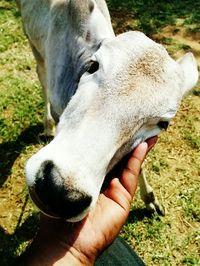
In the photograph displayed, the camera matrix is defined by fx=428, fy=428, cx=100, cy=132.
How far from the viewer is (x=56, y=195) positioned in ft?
7.89

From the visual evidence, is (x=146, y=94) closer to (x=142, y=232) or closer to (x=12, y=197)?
(x=142, y=232)

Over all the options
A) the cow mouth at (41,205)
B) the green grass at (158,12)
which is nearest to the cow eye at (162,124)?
the cow mouth at (41,205)

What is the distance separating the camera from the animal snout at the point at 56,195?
7.84ft

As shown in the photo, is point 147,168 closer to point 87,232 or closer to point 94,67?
point 94,67

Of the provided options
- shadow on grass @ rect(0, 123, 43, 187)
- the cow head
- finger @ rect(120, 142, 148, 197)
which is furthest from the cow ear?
shadow on grass @ rect(0, 123, 43, 187)

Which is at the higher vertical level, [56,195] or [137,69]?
[137,69]

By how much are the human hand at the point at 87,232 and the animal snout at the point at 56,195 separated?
0.33 meters

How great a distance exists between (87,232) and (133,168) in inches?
21.4

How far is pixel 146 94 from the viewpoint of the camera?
9.14 ft

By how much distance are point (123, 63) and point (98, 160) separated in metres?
0.73

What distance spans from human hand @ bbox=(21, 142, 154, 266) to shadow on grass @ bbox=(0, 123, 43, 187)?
2.74 m

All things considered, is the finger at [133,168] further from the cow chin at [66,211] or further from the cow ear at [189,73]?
the cow ear at [189,73]

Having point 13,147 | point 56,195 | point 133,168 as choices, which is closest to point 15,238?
point 13,147

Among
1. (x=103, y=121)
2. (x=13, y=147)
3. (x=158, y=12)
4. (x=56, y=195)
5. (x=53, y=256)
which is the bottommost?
(x=13, y=147)
